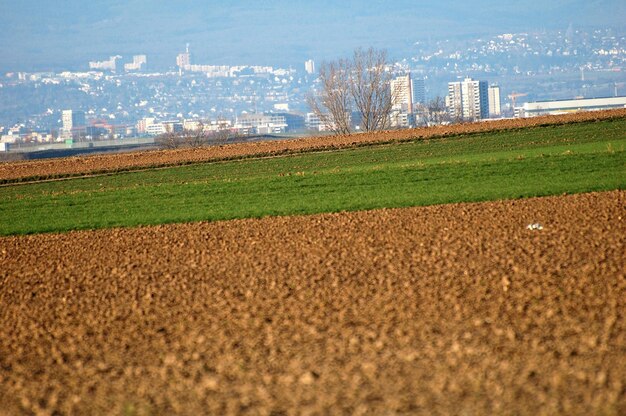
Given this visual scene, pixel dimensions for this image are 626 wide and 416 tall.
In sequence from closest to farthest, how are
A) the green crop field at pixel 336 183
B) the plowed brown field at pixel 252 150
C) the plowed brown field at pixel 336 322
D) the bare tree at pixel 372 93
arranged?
the plowed brown field at pixel 336 322 → the green crop field at pixel 336 183 → the plowed brown field at pixel 252 150 → the bare tree at pixel 372 93

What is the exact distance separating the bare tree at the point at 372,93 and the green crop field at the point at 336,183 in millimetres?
49530

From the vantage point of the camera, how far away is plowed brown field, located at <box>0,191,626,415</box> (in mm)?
11695

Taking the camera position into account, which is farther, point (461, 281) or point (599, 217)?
point (599, 217)

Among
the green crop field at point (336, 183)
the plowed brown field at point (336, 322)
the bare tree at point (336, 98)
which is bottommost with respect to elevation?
the plowed brown field at point (336, 322)

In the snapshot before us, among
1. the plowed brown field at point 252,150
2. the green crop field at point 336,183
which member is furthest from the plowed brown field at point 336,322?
the plowed brown field at point 252,150

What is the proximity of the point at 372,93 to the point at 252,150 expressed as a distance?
47.4 m

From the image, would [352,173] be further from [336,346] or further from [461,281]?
[336,346]

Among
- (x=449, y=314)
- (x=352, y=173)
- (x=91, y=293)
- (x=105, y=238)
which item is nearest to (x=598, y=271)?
(x=449, y=314)

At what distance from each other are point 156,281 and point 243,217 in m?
11.3

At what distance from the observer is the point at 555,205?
2759cm

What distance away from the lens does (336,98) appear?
356 feet

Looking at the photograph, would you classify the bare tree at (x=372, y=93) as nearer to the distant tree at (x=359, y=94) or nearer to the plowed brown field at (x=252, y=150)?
the distant tree at (x=359, y=94)

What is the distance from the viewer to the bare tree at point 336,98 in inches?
4225

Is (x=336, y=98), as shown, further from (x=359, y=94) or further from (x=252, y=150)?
(x=252, y=150)
